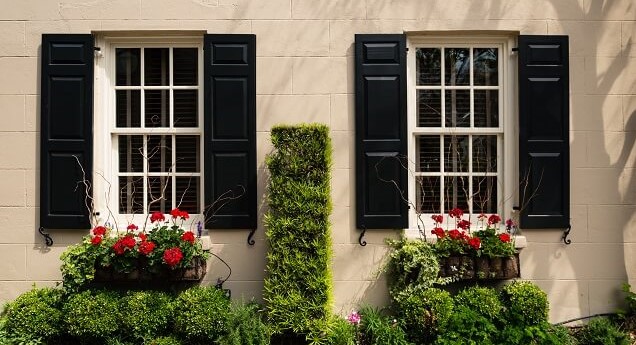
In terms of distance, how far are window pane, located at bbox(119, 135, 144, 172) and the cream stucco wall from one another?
31.7 inches

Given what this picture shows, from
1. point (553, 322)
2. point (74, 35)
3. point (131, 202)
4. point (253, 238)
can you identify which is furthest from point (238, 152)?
point (553, 322)

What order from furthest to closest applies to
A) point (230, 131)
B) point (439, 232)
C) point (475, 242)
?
1. point (230, 131)
2. point (439, 232)
3. point (475, 242)

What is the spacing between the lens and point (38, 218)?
16.9 ft

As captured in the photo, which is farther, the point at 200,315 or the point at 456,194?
the point at 456,194

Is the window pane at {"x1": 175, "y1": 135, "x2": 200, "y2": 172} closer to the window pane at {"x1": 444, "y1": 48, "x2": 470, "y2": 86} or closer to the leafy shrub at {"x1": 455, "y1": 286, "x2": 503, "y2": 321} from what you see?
the window pane at {"x1": 444, "y1": 48, "x2": 470, "y2": 86}

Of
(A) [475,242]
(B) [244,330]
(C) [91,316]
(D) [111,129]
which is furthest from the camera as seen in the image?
(D) [111,129]

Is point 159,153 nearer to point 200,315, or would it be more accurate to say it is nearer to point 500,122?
point 200,315

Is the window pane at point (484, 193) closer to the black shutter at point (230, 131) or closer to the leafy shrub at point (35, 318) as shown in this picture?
the black shutter at point (230, 131)

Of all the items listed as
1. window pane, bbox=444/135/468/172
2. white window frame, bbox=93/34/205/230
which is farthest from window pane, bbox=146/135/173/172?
window pane, bbox=444/135/468/172

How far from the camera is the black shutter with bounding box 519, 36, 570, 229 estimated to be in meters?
5.12

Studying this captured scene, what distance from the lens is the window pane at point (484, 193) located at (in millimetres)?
5320

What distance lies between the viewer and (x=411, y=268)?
16.0ft

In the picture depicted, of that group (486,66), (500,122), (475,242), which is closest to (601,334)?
(475,242)

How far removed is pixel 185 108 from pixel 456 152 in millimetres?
2781
